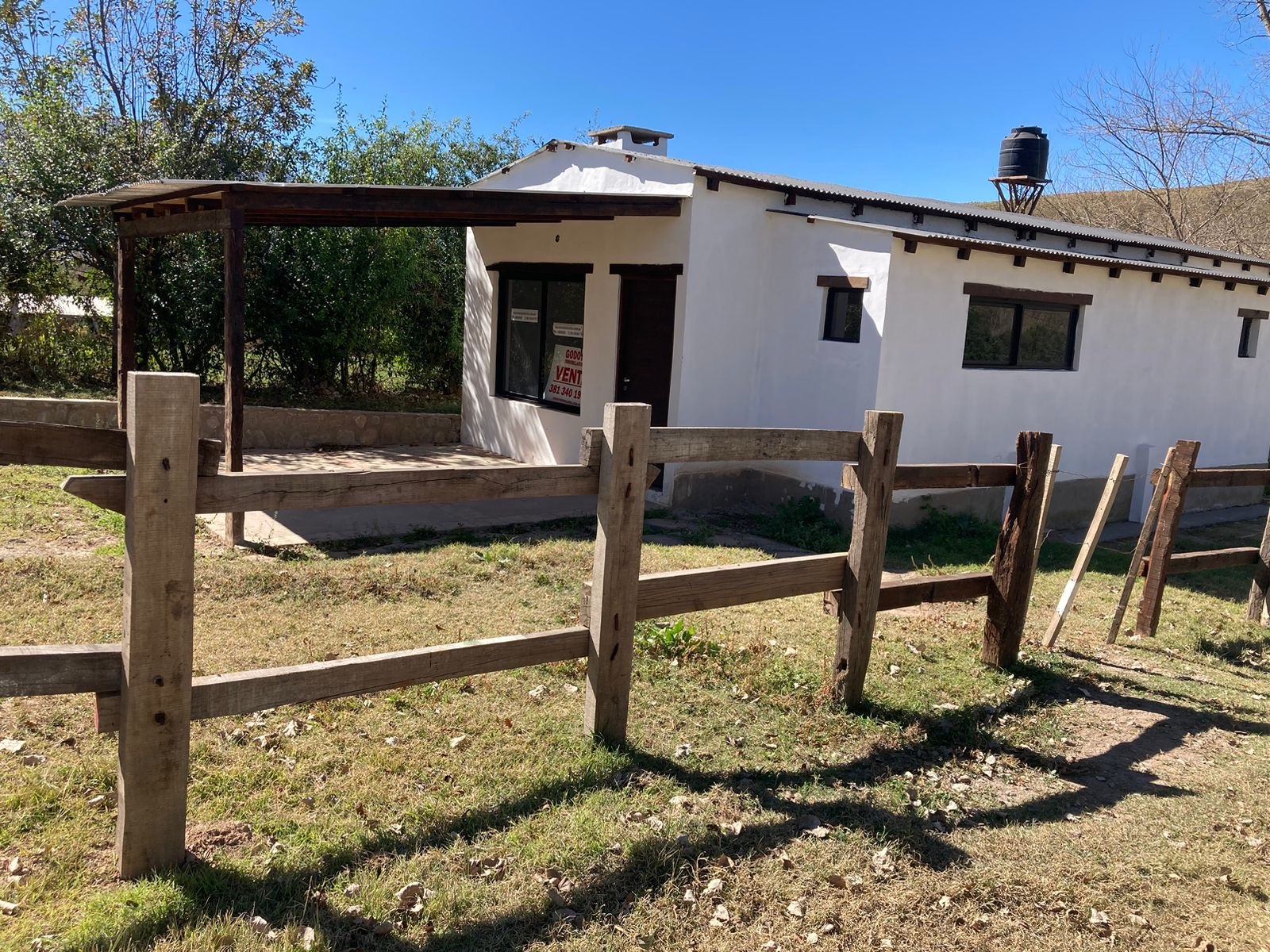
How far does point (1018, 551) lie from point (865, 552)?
1356mm

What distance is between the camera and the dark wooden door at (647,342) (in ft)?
35.1

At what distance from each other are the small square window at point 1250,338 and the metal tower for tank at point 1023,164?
5.07 m

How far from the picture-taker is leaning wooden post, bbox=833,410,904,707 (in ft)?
15.9

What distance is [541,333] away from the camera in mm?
12773

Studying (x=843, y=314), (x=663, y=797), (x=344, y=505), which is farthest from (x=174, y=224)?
(x=663, y=797)

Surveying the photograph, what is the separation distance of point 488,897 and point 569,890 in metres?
0.28

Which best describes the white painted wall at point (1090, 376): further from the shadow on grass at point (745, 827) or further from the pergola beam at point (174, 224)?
the pergola beam at point (174, 224)

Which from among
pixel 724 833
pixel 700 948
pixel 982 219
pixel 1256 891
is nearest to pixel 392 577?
pixel 724 833

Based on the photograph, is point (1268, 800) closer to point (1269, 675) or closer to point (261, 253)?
point (1269, 675)

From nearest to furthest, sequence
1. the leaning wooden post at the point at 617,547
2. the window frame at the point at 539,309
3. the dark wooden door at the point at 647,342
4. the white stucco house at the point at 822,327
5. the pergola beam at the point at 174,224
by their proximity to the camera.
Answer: the leaning wooden post at the point at 617,547 → the pergola beam at the point at 174,224 → the white stucco house at the point at 822,327 → the dark wooden door at the point at 647,342 → the window frame at the point at 539,309

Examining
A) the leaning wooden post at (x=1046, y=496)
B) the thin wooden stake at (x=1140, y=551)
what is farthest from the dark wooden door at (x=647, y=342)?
the thin wooden stake at (x=1140, y=551)

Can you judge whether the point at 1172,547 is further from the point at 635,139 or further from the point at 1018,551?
the point at 635,139

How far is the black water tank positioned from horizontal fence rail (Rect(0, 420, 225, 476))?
18676 mm

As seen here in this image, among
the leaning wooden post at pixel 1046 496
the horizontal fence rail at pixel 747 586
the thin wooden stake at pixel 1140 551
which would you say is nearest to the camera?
the horizontal fence rail at pixel 747 586
